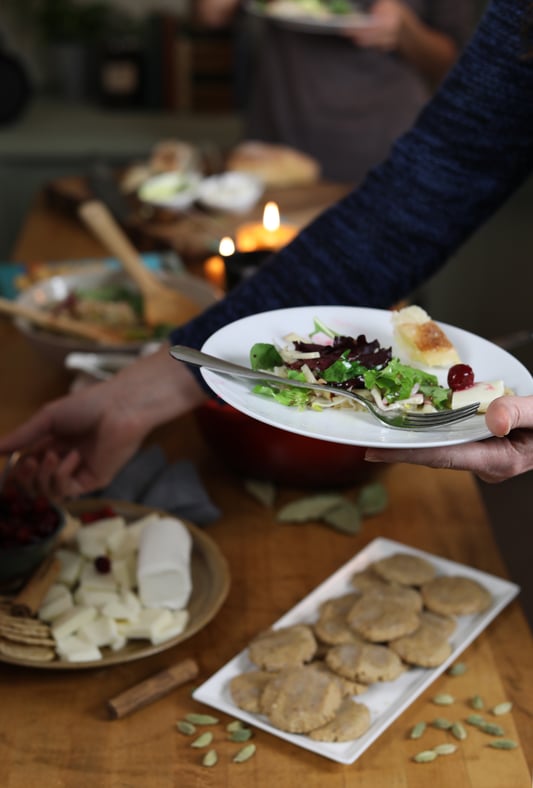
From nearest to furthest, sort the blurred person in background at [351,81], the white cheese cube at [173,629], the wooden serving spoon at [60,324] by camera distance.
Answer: the white cheese cube at [173,629] → the wooden serving spoon at [60,324] → the blurred person in background at [351,81]

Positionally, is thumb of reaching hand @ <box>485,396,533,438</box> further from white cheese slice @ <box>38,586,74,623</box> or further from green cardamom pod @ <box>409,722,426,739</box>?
white cheese slice @ <box>38,586,74,623</box>

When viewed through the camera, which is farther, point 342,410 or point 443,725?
point 443,725

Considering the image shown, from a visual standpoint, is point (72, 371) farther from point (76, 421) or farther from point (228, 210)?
point (228, 210)

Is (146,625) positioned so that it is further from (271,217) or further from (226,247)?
(271,217)

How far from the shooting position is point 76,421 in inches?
54.5

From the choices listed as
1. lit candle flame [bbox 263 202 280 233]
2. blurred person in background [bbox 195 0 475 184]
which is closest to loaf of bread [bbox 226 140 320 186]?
blurred person in background [bbox 195 0 475 184]

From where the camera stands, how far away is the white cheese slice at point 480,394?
85cm

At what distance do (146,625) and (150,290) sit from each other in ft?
2.91

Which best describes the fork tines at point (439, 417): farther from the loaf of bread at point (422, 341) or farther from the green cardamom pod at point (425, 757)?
the green cardamom pod at point (425, 757)

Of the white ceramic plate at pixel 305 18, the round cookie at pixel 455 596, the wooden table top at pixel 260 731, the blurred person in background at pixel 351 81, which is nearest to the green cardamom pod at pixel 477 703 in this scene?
the wooden table top at pixel 260 731

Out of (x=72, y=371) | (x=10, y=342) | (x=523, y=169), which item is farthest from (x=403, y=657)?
(x=10, y=342)

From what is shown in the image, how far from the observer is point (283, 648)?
111cm

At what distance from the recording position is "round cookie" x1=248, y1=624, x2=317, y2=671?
110 centimetres

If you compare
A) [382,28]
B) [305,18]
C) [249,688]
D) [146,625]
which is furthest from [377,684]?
[382,28]
